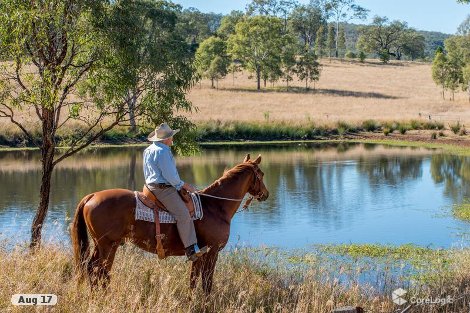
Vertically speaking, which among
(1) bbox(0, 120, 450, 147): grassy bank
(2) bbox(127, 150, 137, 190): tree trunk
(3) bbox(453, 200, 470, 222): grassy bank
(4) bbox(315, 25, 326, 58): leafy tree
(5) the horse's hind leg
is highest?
(4) bbox(315, 25, 326, 58): leafy tree

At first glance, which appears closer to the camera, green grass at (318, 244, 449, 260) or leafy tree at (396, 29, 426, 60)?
green grass at (318, 244, 449, 260)

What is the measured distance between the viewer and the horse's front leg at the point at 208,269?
7554mm

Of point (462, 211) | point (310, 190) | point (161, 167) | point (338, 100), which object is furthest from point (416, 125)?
point (161, 167)

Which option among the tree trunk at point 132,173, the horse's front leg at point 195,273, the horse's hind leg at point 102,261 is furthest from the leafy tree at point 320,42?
the horse's hind leg at point 102,261

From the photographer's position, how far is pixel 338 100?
67.1 metres

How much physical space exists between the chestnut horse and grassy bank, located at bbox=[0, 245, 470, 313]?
0.93 ft

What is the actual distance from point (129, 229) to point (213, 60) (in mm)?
64414

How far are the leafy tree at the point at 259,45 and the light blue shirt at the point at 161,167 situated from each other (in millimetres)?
67093

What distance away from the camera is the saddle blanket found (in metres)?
7.36

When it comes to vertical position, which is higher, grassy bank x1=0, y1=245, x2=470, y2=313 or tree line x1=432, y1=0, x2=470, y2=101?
tree line x1=432, y1=0, x2=470, y2=101

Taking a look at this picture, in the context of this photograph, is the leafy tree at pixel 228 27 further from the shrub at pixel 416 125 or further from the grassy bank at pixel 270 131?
the shrub at pixel 416 125

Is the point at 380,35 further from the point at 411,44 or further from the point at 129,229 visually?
the point at 129,229

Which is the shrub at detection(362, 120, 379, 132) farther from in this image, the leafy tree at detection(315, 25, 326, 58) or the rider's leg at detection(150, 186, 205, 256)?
the leafy tree at detection(315, 25, 326, 58)
